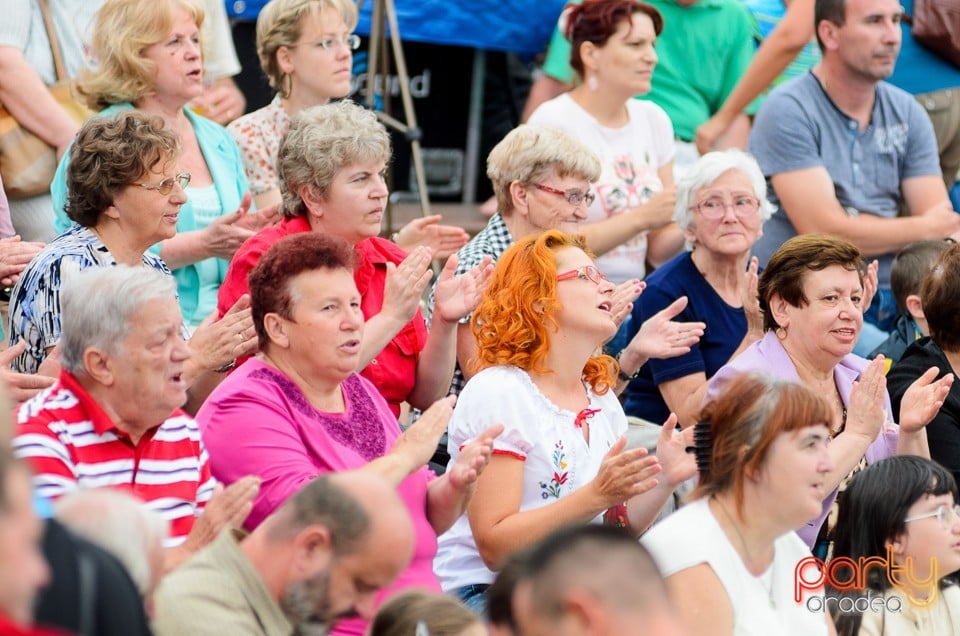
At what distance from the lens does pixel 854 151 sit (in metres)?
6.21

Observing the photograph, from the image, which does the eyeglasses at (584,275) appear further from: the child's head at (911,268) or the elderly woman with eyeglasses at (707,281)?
the child's head at (911,268)

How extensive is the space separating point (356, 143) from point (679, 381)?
138 cm

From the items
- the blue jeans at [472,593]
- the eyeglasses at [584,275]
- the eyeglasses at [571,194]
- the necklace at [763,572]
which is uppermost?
the eyeglasses at [584,275]

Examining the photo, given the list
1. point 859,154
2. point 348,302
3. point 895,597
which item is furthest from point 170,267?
point 859,154

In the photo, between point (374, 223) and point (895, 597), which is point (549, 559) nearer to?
point (895, 597)

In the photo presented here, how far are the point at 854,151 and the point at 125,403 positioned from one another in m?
3.88

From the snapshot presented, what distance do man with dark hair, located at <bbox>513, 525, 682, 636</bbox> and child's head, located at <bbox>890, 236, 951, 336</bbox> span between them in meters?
3.24

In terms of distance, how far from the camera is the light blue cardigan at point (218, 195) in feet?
15.7

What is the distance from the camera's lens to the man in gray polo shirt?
602 cm

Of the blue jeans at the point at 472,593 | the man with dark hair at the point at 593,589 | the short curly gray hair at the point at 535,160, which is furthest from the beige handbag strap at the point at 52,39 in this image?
the man with dark hair at the point at 593,589

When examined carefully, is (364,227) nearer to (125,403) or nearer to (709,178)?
(125,403)

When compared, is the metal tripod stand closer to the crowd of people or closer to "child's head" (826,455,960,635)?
the crowd of people

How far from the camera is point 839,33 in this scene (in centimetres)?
621

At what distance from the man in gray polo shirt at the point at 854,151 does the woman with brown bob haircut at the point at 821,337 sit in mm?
1372
